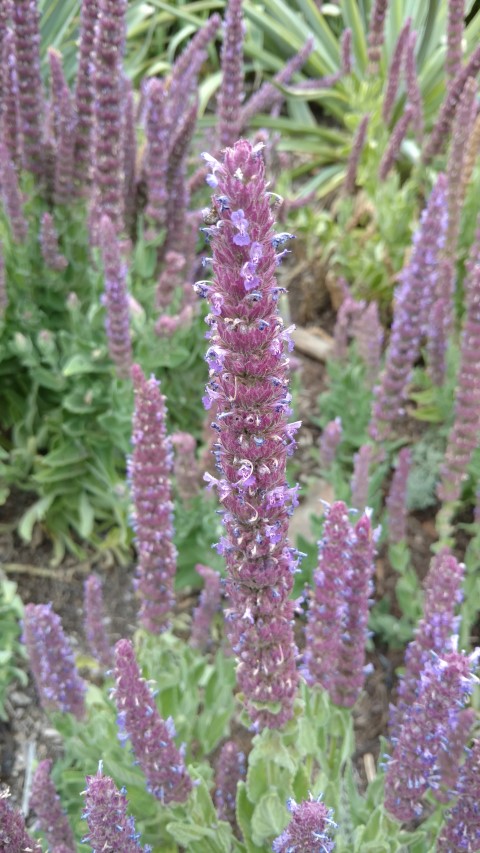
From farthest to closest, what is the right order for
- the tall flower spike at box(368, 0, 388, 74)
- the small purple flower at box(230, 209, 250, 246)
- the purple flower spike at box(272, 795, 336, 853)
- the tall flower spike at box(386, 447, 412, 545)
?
the tall flower spike at box(368, 0, 388, 74)
the tall flower spike at box(386, 447, 412, 545)
the purple flower spike at box(272, 795, 336, 853)
the small purple flower at box(230, 209, 250, 246)

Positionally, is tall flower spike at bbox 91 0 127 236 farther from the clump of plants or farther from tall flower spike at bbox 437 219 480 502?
tall flower spike at bbox 437 219 480 502

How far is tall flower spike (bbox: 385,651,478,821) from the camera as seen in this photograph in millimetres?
1713

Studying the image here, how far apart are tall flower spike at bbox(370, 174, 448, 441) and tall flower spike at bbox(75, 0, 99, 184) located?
57.3 inches

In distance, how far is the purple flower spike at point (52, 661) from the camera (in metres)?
2.43

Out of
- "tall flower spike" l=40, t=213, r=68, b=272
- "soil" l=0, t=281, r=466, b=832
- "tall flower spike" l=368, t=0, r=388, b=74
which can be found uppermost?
"tall flower spike" l=368, t=0, r=388, b=74

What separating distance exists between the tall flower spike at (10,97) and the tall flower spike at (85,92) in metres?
0.26

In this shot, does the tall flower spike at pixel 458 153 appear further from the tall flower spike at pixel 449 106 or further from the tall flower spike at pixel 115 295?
the tall flower spike at pixel 115 295

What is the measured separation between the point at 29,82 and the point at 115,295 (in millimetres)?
1121

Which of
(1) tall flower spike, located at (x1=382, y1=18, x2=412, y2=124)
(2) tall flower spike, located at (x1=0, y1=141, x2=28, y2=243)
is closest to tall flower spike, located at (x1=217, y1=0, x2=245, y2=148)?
(2) tall flower spike, located at (x1=0, y1=141, x2=28, y2=243)

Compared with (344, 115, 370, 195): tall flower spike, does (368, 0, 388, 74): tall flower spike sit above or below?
above

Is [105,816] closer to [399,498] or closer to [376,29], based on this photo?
[399,498]

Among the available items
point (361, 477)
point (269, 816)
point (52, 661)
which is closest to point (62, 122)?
point (361, 477)

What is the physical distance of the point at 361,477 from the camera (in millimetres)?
3240

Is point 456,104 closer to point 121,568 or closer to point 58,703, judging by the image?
point 121,568
